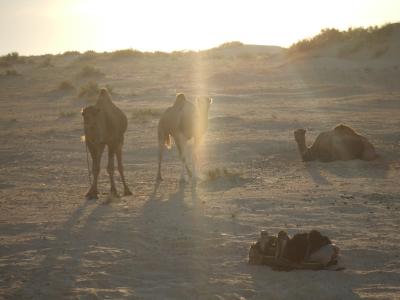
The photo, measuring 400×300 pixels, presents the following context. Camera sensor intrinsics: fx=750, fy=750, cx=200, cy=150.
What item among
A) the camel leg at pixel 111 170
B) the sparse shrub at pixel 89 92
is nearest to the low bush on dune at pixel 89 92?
the sparse shrub at pixel 89 92

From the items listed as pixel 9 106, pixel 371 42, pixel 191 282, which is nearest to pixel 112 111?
pixel 191 282

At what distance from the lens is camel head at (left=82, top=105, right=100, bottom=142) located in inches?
491

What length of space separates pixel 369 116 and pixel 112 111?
13190mm

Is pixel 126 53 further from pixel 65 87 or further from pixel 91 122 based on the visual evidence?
pixel 91 122

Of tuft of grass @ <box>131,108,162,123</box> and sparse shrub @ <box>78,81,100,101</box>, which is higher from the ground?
sparse shrub @ <box>78,81,100,101</box>

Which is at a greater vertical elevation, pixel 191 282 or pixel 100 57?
pixel 100 57

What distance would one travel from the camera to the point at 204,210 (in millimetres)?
11445

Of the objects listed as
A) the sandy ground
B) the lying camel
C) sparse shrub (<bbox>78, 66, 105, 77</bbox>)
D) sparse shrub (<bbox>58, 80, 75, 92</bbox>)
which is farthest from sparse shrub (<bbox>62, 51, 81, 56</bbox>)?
the lying camel

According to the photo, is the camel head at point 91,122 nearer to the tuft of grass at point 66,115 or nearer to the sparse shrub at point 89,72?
the tuft of grass at point 66,115

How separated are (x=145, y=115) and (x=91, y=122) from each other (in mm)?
12840

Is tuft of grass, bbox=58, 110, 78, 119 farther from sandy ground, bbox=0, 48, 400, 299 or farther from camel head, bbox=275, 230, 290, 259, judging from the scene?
camel head, bbox=275, 230, 290, 259

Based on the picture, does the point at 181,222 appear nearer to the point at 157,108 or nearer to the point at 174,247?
the point at 174,247

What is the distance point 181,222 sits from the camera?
10.6m

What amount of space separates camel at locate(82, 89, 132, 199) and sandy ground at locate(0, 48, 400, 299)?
50 centimetres
